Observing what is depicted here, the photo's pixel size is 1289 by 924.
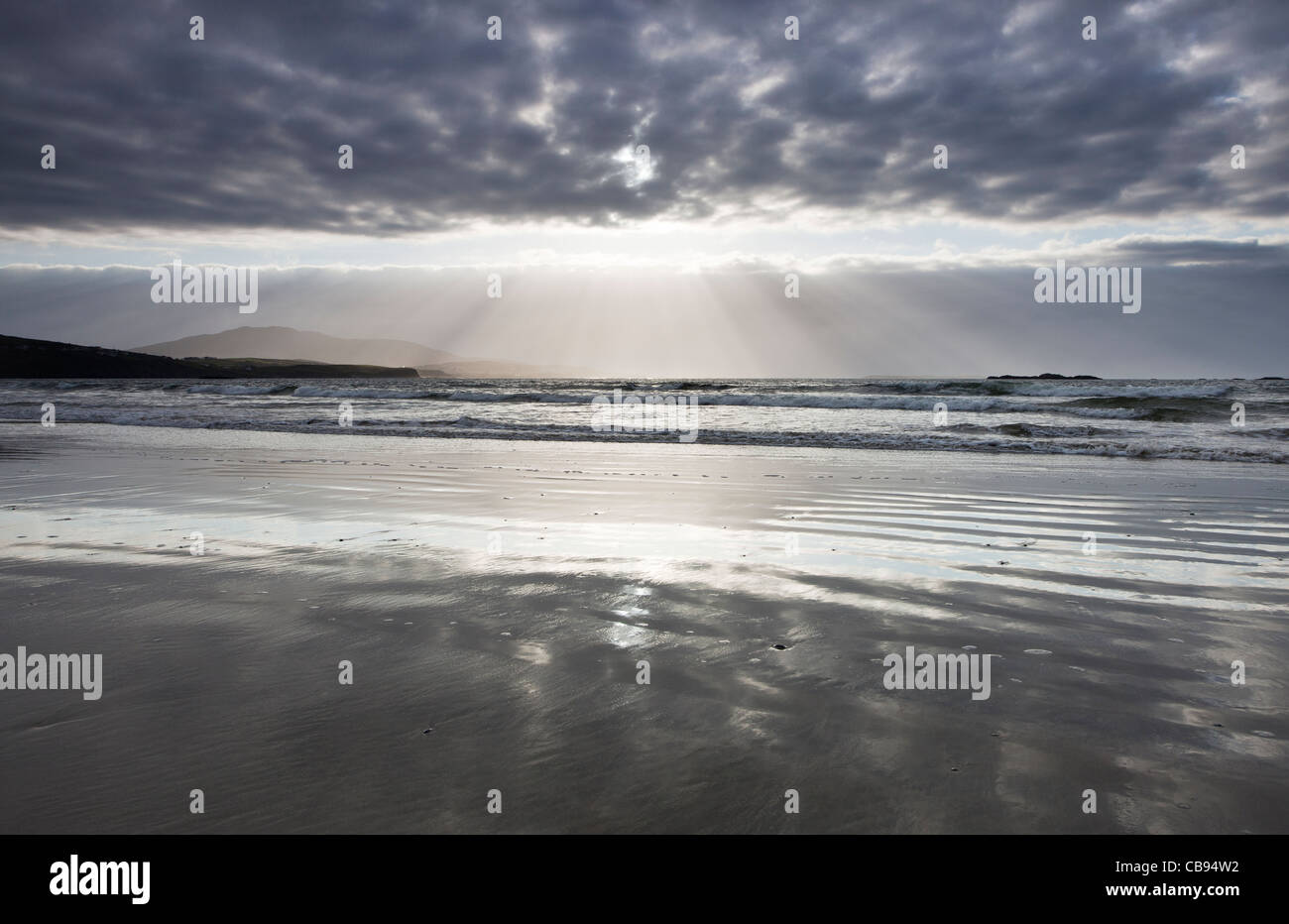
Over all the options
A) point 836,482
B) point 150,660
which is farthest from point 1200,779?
point 836,482

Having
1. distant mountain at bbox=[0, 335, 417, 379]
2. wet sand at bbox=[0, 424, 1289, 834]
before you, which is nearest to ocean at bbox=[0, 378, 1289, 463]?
wet sand at bbox=[0, 424, 1289, 834]

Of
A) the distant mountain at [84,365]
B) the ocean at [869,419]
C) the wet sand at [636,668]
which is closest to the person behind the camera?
the wet sand at [636,668]

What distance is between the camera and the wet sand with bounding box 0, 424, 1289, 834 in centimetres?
220

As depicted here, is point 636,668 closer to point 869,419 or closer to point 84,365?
point 869,419

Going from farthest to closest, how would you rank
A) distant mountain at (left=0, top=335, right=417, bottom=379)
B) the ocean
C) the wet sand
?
distant mountain at (left=0, top=335, right=417, bottom=379) → the ocean → the wet sand

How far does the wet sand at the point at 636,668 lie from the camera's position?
2197 mm

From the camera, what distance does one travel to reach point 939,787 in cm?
226

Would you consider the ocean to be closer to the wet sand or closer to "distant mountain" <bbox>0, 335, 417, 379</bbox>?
the wet sand

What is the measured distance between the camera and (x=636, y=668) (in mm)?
3281

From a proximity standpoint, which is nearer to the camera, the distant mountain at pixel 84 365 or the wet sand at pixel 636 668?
the wet sand at pixel 636 668

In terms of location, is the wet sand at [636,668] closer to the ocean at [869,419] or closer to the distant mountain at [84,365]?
the ocean at [869,419]

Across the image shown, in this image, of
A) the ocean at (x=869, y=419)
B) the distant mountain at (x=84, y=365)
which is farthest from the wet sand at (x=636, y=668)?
the distant mountain at (x=84, y=365)

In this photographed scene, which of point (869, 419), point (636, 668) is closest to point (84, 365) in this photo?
point (869, 419)
